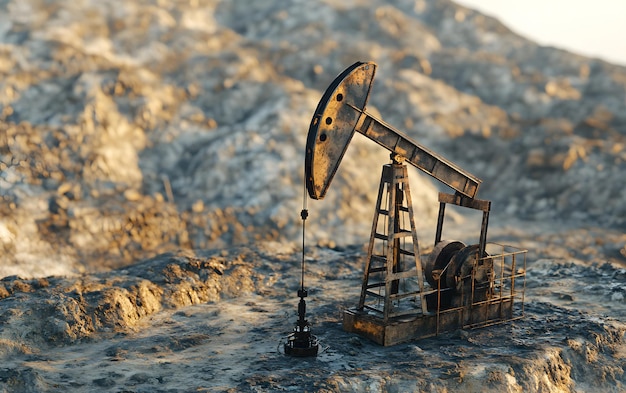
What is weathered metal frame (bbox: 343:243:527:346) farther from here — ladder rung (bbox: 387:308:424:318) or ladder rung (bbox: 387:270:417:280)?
ladder rung (bbox: 387:270:417:280)

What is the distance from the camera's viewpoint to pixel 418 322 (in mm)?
11531

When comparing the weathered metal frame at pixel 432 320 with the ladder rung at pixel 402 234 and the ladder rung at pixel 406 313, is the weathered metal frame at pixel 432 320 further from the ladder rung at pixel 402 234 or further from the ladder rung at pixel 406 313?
the ladder rung at pixel 402 234

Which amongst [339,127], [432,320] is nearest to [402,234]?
[432,320]

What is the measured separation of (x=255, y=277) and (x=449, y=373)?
694 cm

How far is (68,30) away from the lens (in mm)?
33562

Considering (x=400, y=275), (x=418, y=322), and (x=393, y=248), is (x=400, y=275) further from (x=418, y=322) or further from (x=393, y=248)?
(x=418, y=322)

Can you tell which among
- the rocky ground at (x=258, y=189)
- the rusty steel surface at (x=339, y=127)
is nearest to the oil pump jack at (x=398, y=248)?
the rusty steel surface at (x=339, y=127)

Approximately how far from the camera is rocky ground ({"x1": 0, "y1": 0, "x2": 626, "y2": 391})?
10797 mm

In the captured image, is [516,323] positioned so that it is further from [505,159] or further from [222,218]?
[505,159]

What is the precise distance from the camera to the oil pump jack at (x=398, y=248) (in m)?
10.8

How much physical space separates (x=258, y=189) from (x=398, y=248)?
14.2 metres

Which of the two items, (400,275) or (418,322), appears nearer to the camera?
(400,275)

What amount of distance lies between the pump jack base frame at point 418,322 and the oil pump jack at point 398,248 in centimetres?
2

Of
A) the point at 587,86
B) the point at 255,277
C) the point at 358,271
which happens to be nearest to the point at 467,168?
the point at 587,86
